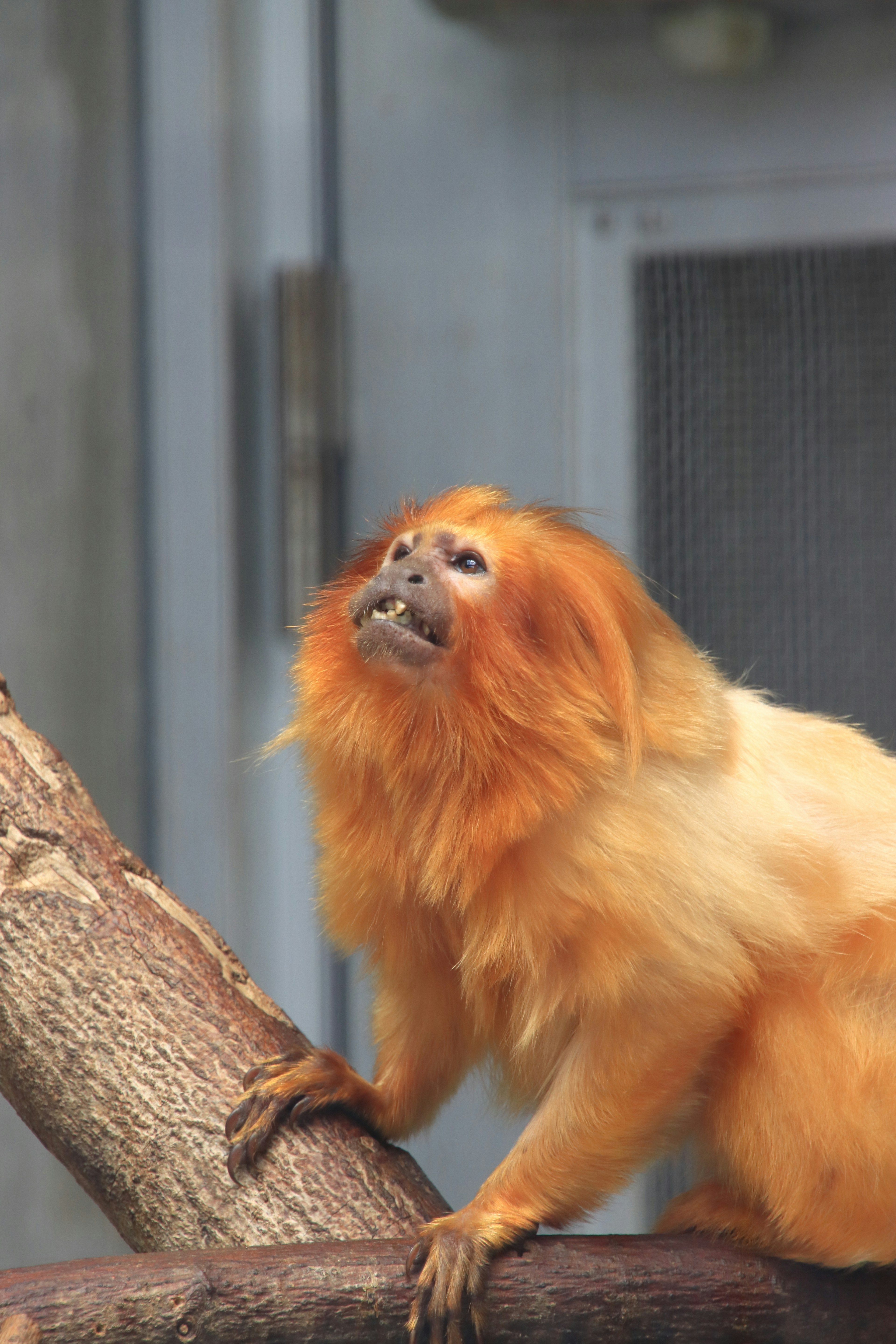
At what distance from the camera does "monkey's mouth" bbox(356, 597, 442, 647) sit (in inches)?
34.7

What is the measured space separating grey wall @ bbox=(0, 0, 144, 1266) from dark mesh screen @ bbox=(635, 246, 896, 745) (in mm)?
717

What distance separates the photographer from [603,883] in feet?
2.83

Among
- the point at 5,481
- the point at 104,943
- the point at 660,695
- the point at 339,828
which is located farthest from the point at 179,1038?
the point at 5,481

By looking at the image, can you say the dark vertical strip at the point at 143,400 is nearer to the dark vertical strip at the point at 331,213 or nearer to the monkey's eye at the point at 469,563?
the dark vertical strip at the point at 331,213

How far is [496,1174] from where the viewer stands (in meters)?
0.91

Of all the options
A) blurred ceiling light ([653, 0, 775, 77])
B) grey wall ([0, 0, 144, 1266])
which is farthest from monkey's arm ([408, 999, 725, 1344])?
blurred ceiling light ([653, 0, 775, 77])

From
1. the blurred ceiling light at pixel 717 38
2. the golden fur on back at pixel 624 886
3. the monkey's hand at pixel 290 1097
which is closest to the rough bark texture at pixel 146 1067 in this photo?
the monkey's hand at pixel 290 1097

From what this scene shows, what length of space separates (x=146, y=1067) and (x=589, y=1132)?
32cm

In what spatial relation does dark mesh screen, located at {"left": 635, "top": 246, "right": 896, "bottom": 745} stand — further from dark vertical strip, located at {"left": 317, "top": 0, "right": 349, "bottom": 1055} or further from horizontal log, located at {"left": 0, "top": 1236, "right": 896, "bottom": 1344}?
horizontal log, located at {"left": 0, "top": 1236, "right": 896, "bottom": 1344}

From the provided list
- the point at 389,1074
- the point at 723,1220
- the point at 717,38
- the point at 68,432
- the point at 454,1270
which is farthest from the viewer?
the point at 68,432

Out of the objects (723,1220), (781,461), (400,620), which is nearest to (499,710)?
(400,620)

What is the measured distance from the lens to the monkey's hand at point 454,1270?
0.83 metres

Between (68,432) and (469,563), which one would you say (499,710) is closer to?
(469,563)

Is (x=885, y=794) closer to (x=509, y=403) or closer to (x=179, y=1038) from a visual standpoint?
(x=179, y=1038)
